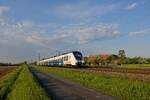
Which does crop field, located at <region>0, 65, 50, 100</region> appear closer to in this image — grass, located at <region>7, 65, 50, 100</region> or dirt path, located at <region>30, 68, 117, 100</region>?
grass, located at <region>7, 65, 50, 100</region>

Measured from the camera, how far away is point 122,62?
11144 centimetres

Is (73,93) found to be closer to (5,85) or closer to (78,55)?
(5,85)

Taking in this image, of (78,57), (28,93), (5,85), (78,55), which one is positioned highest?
(78,55)

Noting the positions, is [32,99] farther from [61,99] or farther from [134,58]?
[134,58]

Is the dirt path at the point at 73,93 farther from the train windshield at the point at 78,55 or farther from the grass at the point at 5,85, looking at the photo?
the train windshield at the point at 78,55

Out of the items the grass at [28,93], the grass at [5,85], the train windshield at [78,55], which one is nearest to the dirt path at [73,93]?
the grass at [28,93]

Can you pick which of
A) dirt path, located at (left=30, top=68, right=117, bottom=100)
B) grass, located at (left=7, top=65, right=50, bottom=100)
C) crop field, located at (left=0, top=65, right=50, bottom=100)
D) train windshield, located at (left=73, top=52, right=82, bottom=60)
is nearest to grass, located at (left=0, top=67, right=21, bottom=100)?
crop field, located at (left=0, top=65, right=50, bottom=100)

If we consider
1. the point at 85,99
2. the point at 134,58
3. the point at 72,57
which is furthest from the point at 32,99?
the point at 134,58

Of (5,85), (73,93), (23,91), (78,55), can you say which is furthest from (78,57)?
(23,91)

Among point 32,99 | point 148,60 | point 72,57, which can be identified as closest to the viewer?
point 32,99

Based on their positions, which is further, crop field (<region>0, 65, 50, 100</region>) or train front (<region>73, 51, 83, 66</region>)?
train front (<region>73, 51, 83, 66</region>)

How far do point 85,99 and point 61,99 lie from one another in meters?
1.25

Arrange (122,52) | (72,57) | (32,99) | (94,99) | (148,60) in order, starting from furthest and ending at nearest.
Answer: (122,52), (148,60), (72,57), (94,99), (32,99)

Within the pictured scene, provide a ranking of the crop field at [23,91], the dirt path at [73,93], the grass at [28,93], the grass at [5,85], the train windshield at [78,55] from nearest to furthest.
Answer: the grass at [28,93]
the crop field at [23,91]
the dirt path at [73,93]
the grass at [5,85]
the train windshield at [78,55]
